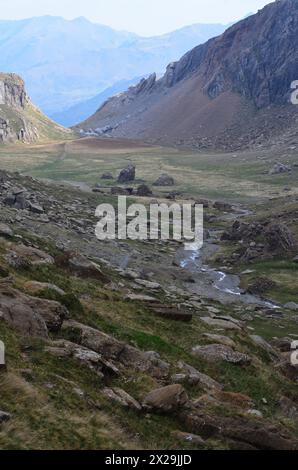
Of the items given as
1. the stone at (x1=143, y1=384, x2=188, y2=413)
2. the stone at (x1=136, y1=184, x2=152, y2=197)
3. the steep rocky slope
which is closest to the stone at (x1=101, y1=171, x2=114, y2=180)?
the stone at (x1=136, y1=184, x2=152, y2=197)

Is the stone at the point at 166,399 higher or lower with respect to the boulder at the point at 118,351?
lower

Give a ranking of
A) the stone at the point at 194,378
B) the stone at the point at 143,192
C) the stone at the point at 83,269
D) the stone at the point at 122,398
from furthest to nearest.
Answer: the stone at the point at 143,192, the stone at the point at 83,269, the stone at the point at 194,378, the stone at the point at 122,398

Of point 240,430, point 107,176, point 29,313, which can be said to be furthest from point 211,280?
point 107,176

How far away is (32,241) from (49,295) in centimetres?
2085

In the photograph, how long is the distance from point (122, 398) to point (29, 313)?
530 cm

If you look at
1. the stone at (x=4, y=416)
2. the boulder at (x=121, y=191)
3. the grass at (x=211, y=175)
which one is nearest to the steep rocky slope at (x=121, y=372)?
the stone at (x=4, y=416)

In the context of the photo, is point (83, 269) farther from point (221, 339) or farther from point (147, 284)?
point (221, 339)

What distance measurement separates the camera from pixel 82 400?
55.3 ft

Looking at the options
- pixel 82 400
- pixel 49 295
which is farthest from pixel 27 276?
pixel 82 400

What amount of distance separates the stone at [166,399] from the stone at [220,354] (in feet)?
26.4

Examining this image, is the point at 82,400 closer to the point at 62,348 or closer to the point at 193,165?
the point at 62,348

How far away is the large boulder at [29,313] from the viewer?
2061cm

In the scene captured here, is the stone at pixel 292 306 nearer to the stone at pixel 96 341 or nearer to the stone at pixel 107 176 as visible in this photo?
the stone at pixel 96 341
